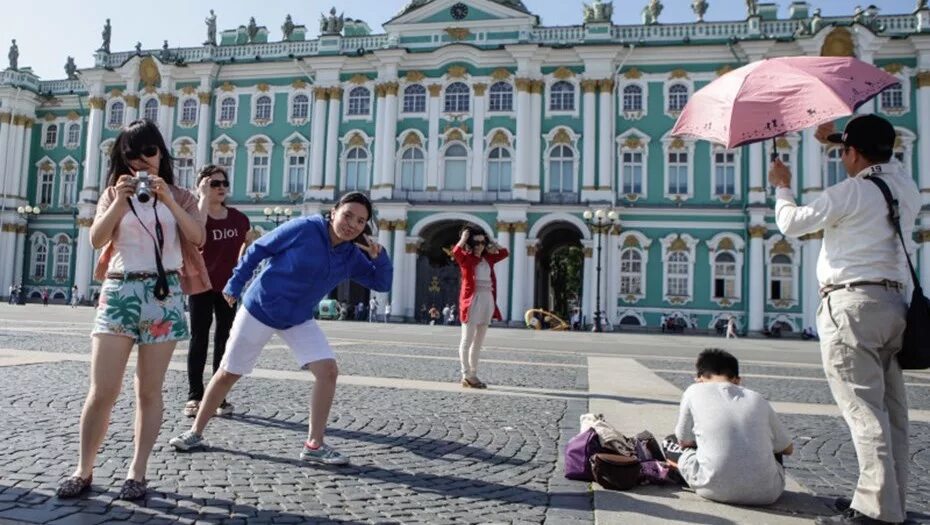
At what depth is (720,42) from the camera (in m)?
31.0

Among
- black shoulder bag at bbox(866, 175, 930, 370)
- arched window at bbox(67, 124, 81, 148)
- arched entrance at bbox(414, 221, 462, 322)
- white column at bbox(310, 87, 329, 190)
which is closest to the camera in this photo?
black shoulder bag at bbox(866, 175, 930, 370)

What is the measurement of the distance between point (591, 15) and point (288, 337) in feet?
109

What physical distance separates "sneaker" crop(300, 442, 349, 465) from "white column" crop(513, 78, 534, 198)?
1083 inches

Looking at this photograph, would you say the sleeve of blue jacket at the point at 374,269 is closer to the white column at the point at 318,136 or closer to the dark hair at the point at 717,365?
the dark hair at the point at 717,365

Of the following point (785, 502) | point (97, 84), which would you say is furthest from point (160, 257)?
point (97, 84)

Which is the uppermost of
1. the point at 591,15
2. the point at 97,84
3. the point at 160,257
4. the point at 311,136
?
the point at 591,15

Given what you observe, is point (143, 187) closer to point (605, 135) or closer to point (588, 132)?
point (588, 132)

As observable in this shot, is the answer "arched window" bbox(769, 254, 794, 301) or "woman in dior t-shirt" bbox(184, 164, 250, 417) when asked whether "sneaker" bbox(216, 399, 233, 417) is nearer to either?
"woman in dior t-shirt" bbox(184, 164, 250, 417)

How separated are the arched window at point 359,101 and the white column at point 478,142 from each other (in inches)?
208

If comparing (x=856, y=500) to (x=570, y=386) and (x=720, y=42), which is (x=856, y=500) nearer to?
(x=570, y=386)

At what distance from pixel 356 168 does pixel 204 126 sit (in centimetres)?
846

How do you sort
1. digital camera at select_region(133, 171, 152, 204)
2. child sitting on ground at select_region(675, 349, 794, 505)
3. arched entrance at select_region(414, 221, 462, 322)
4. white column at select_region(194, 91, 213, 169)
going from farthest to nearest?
white column at select_region(194, 91, 213, 169)
arched entrance at select_region(414, 221, 462, 322)
child sitting on ground at select_region(675, 349, 794, 505)
digital camera at select_region(133, 171, 152, 204)

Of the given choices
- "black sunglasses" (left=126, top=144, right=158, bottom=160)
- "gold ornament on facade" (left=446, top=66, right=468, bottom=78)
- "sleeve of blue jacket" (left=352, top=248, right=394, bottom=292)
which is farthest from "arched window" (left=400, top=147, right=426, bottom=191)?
"black sunglasses" (left=126, top=144, right=158, bottom=160)

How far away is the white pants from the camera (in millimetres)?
4453
